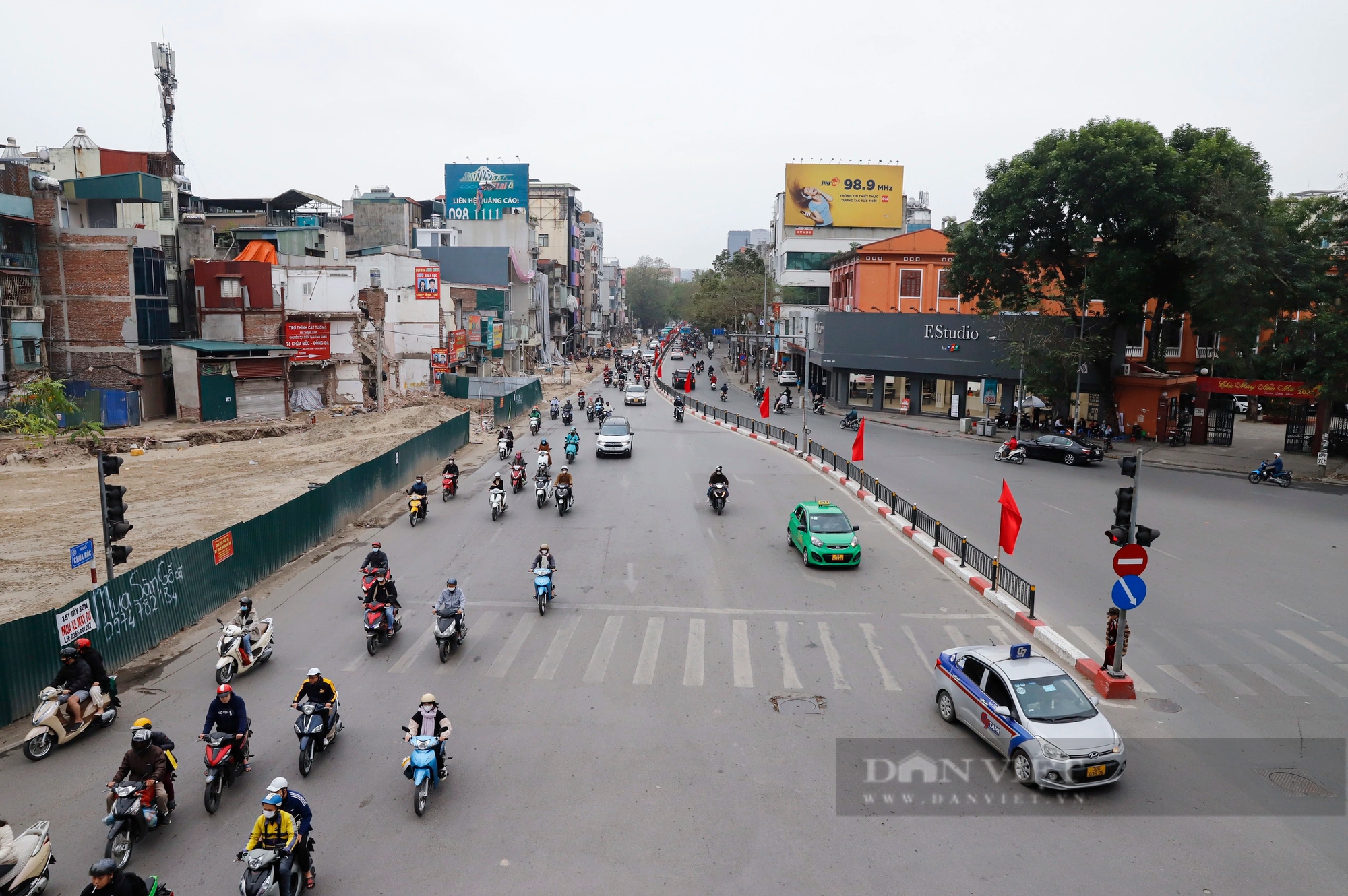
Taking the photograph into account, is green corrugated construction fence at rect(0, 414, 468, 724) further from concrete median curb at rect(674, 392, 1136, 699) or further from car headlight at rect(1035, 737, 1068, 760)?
concrete median curb at rect(674, 392, 1136, 699)

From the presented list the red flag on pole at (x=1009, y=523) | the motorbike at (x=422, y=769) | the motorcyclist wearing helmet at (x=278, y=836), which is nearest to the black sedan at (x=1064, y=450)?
the red flag on pole at (x=1009, y=523)

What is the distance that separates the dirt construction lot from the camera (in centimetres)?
2017

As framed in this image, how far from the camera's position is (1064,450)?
37281mm

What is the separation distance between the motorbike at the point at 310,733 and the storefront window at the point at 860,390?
5538cm

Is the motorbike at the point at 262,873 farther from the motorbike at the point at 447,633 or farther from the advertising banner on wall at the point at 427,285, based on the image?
the advertising banner on wall at the point at 427,285

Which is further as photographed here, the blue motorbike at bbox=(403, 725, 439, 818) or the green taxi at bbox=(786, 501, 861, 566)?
the green taxi at bbox=(786, 501, 861, 566)

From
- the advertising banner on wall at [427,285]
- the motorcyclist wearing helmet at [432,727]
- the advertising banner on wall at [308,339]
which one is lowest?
the motorcyclist wearing helmet at [432,727]

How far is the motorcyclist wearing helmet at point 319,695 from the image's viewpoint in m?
11.0

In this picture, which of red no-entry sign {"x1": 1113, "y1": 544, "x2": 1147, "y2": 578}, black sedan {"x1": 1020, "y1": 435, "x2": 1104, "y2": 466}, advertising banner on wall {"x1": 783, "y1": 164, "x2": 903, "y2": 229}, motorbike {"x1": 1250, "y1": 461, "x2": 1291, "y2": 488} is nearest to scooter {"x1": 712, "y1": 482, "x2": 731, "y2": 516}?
red no-entry sign {"x1": 1113, "y1": 544, "x2": 1147, "y2": 578}

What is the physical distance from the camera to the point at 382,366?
53594mm

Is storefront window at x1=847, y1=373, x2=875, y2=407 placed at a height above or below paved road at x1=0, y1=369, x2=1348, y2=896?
above

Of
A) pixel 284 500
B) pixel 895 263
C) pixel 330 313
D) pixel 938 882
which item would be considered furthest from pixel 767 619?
pixel 895 263

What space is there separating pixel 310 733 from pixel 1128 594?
1186 cm

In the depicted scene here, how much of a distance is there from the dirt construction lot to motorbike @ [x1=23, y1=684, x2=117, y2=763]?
22.4ft
